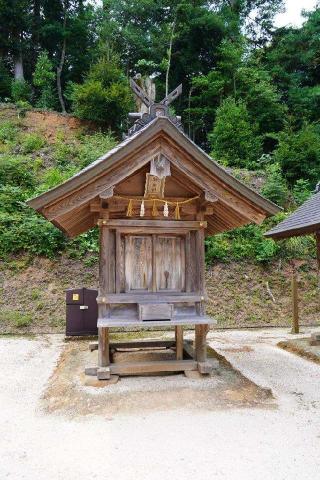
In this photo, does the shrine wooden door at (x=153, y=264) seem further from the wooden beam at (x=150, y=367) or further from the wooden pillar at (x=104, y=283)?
the wooden beam at (x=150, y=367)

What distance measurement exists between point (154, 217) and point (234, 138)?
15168 millimetres

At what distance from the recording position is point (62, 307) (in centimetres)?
1177

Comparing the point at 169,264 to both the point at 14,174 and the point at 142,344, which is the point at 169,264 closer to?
the point at 142,344

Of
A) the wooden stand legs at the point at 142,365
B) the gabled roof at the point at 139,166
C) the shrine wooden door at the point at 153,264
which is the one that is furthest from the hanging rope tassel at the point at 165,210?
the wooden stand legs at the point at 142,365

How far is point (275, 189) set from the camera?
18.0m

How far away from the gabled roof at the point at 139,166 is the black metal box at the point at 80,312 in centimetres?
415

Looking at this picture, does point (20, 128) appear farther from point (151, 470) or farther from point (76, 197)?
point (151, 470)

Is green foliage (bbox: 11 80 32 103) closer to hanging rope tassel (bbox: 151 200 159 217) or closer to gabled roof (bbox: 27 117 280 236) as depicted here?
gabled roof (bbox: 27 117 280 236)

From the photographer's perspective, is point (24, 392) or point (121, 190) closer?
point (24, 392)

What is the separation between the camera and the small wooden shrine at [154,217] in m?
5.79

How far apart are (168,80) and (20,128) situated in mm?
10312

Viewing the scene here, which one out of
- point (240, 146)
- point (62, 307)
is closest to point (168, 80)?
point (240, 146)

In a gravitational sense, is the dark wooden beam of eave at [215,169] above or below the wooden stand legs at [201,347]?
above

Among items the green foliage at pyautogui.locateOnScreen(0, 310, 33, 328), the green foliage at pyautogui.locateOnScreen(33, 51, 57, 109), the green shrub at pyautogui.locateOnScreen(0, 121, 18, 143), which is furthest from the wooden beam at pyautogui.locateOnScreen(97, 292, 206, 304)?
the green foliage at pyautogui.locateOnScreen(33, 51, 57, 109)
